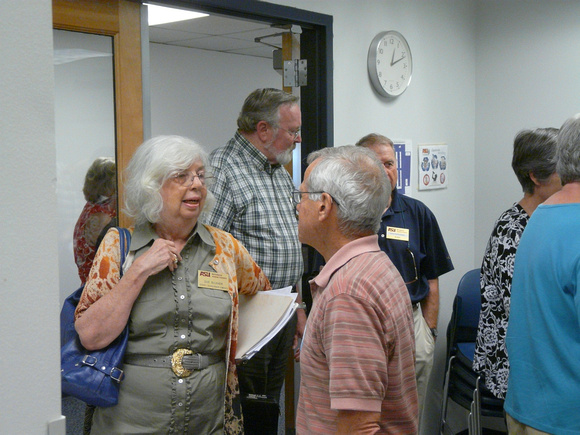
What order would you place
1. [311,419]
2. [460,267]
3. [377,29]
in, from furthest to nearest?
[460,267]
[377,29]
[311,419]

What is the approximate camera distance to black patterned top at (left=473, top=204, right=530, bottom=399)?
102 inches

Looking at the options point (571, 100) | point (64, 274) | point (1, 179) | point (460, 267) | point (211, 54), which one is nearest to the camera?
point (1, 179)

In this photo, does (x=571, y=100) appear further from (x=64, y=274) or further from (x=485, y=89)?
(x=64, y=274)

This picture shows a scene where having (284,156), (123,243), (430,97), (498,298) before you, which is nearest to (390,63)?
(430,97)

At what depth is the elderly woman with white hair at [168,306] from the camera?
6.23 ft

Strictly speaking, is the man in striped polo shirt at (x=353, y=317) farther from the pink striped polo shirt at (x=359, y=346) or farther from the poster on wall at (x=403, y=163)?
the poster on wall at (x=403, y=163)

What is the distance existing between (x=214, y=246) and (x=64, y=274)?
676 mm

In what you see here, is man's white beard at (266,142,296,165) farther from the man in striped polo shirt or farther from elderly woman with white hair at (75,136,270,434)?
the man in striped polo shirt

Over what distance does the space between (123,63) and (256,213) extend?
0.81 metres

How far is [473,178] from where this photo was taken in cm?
442

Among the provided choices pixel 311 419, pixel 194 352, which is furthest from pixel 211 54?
pixel 311 419

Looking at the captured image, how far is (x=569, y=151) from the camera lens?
167 cm

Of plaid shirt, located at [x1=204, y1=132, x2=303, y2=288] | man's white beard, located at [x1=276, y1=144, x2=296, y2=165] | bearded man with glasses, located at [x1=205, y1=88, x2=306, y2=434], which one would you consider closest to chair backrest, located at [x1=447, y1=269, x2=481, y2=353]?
bearded man with glasses, located at [x1=205, y1=88, x2=306, y2=434]

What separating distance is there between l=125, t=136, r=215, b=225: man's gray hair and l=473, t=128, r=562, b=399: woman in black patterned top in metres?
1.35
